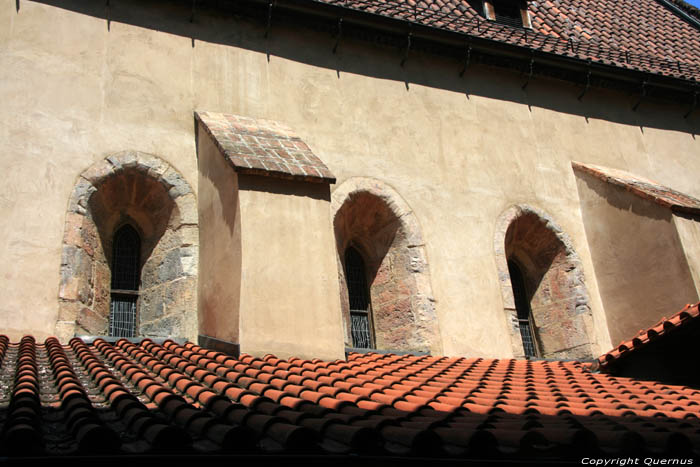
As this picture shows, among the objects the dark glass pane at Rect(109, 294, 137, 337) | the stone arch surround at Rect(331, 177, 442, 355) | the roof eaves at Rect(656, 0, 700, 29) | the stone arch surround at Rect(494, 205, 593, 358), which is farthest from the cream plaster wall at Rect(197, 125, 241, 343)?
the roof eaves at Rect(656, 0, 700, 29)

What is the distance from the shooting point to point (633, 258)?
1051cm

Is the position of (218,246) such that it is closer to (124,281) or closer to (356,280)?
(124,281)

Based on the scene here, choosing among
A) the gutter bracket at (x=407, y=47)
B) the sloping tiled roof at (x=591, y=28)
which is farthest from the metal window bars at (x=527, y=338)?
the sloping tiled roof at (x=591, y=28)

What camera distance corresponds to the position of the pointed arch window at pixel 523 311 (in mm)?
10641

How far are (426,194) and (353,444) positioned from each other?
6694 mm

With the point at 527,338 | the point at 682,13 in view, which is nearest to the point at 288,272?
the point at 527,338

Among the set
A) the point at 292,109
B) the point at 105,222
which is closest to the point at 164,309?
the point at 105,222

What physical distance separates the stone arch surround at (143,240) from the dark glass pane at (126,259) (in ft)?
0.32

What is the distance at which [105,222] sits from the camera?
8.79 metres

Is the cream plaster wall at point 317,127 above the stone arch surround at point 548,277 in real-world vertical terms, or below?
above

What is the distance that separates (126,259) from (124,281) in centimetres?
30

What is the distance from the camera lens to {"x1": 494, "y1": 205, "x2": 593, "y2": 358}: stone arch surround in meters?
10.3

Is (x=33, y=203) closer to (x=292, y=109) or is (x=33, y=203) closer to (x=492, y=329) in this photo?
(x=292, y=109)

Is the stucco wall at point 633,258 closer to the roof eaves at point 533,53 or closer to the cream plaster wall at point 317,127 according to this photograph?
the cream plaster wall at point 317,127
